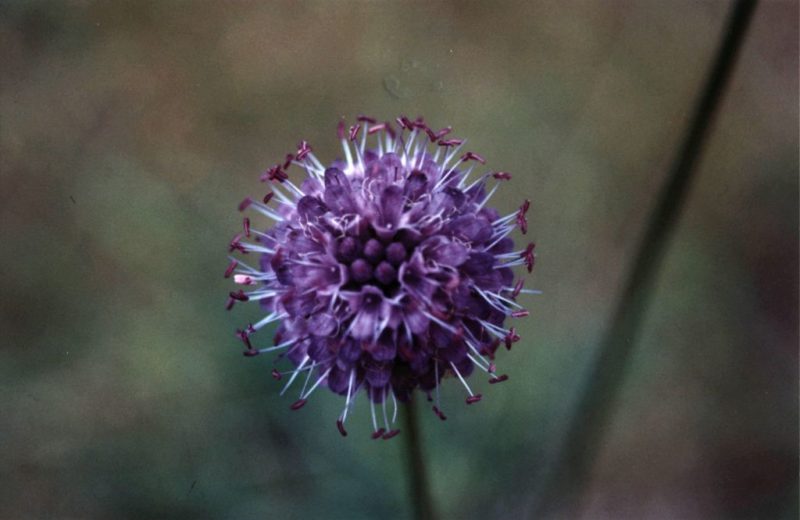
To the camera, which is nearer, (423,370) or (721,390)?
(423,370)

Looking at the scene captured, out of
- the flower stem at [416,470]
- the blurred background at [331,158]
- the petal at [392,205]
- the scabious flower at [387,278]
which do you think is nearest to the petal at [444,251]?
the scabious flower at [387,278]

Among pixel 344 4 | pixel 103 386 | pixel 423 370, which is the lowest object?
pixel 103 386

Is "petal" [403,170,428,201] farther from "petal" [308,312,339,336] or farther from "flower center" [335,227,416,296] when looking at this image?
"petal" [308,312,339,336]

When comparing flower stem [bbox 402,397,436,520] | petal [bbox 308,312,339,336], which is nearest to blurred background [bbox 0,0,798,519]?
flower stem [bbox 402,397,436,520]

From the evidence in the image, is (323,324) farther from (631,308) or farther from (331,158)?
(331,158)

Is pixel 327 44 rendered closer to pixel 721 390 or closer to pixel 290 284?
pixel 290 284

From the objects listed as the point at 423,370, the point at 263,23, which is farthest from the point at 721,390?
the point at 263,23

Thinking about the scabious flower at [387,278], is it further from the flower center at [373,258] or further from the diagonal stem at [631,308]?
the diagonal stem at [631,308]
